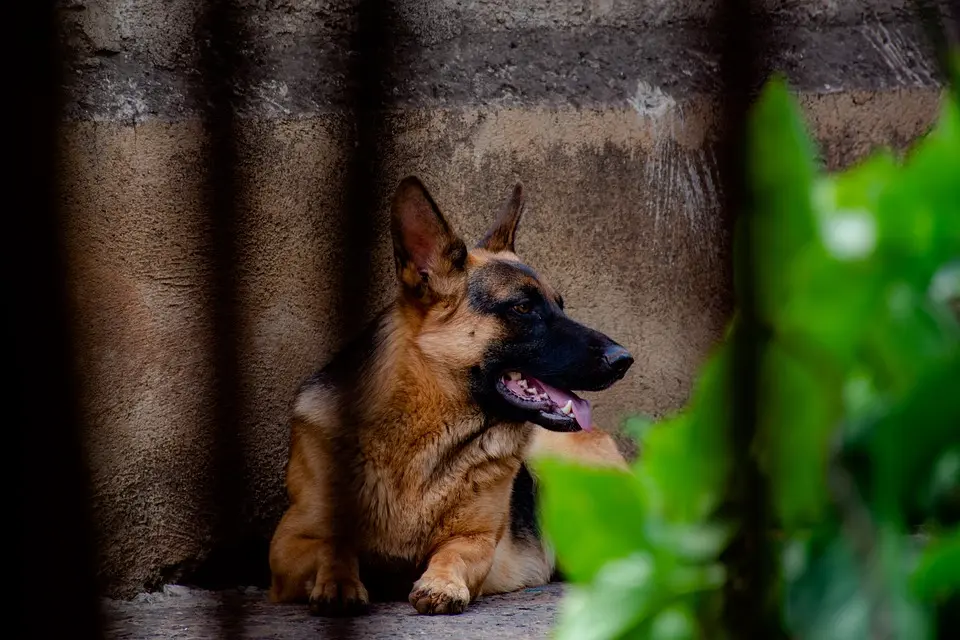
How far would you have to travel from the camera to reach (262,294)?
3.62m

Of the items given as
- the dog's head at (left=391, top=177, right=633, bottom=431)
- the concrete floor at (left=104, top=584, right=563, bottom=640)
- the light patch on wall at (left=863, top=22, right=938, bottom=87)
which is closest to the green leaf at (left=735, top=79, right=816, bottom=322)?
the concrete floor at (left=104, top=584, right=563, bottom=640)

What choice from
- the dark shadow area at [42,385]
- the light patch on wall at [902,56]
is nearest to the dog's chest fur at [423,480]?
the dark shadow area at [42,385]

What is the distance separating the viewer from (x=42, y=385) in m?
3.00

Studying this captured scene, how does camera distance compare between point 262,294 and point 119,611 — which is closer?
point 119,611

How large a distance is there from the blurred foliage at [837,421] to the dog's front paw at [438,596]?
2.76 metres

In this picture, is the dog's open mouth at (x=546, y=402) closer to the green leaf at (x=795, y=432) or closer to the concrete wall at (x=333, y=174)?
the concrete wall at (x=333, y=174)

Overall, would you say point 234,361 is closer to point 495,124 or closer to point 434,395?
point 434,395

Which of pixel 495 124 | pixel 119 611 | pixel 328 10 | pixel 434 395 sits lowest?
pixel 119 611

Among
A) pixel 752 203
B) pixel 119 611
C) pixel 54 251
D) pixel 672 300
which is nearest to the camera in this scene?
pixel 752 203

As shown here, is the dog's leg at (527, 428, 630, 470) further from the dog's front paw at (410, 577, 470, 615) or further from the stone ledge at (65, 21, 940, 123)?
the stone ledge at (65, 21, 940, 123)

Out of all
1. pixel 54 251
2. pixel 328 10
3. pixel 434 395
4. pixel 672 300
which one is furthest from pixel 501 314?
pixel 54 251

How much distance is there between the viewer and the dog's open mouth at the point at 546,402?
11.9ft

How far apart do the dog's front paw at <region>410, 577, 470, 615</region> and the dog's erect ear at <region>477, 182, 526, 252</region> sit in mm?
1180

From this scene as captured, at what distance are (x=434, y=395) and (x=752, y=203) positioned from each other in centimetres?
323
